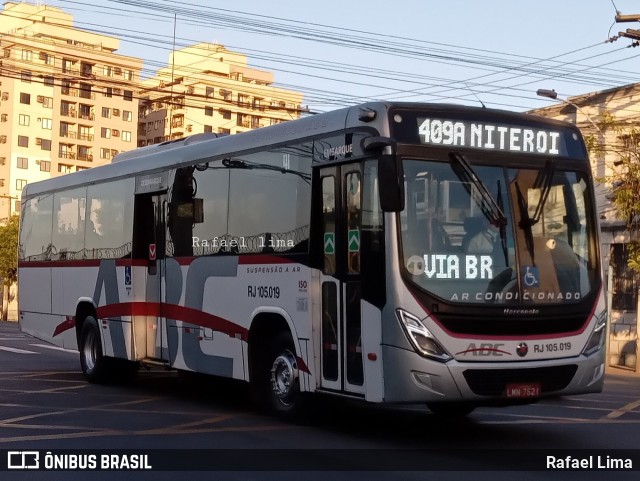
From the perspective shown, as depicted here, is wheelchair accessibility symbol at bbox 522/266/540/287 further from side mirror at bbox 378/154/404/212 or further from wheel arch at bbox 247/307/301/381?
wheel arch at bbox 247/307/301/381

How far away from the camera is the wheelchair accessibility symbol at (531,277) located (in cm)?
1146

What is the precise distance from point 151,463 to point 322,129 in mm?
4377

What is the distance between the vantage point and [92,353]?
61.8 ft

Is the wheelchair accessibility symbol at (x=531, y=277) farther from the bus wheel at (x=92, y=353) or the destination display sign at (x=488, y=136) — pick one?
the bus wheel at (x=92, y=353)

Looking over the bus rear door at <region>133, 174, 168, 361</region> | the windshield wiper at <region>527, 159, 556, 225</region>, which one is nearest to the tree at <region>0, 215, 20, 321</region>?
the bus rear door at <region>133, 174, 168, 361</region>

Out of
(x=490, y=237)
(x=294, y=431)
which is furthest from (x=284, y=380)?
(x=490, y=237)

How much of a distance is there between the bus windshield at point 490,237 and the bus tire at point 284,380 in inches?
97.5

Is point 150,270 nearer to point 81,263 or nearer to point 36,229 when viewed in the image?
point 81,263

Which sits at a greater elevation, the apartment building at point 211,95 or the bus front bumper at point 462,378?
the apartment building at point 211,95

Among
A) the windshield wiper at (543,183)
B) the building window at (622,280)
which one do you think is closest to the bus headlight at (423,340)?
the windshield wiper at (543,183)

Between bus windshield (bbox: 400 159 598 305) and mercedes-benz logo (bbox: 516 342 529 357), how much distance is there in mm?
420

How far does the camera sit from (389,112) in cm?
1154

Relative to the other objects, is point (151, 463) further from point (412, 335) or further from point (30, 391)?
point (30, 391)

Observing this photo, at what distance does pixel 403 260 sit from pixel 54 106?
100.0m
